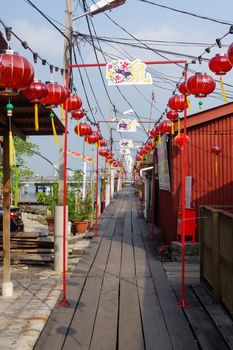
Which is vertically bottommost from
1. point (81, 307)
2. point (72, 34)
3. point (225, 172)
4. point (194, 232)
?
point (81, 307)

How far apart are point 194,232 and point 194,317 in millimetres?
5116

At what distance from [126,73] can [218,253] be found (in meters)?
4.18

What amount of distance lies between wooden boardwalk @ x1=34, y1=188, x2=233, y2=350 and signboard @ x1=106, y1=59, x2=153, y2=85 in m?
3.98

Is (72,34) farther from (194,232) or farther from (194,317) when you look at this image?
(194,317)

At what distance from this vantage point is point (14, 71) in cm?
498

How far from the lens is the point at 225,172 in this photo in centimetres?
1233

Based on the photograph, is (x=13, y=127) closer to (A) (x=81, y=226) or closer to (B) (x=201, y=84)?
(B) (x=201, y=84)

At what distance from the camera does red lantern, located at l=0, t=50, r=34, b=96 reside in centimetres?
495

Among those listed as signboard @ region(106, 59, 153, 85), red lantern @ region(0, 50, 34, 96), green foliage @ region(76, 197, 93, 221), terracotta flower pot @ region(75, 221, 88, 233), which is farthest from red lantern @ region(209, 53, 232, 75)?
green foliage @ region(76, 197, 93, 221)

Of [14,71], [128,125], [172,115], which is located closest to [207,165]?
[172,115]

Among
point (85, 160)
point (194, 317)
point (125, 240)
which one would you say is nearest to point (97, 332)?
point (194, 317)

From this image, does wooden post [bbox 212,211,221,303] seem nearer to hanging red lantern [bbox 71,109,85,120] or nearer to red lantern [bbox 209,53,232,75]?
red lantern [bbox 209,53,232,75]

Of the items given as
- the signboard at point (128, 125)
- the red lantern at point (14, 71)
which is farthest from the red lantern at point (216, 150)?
the signboard at point (128, 125)

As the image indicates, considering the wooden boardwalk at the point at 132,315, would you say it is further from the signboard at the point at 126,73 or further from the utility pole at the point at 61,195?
the signboard at the point at 126,73
